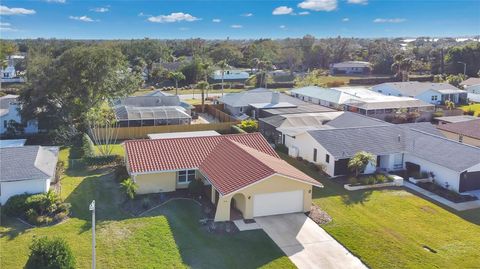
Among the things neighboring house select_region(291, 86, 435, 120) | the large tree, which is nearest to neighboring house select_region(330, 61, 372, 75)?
neighboring house select_region(291, 86, 435, 120)

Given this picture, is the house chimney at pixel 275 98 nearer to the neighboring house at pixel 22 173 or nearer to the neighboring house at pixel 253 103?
the neighboring house at pixel 253 103

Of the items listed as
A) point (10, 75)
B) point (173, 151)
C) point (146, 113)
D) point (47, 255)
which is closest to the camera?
point (47, 255)

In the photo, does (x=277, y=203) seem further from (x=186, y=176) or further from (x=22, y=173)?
(x=22, y=173)

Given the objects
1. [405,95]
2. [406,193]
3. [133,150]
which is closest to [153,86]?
[405,95]

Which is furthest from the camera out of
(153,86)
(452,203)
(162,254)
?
(153,86)

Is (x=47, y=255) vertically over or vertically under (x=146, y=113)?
under

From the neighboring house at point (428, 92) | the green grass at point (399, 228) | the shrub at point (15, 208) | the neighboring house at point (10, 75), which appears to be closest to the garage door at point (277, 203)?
the green grass at point (399, 228)

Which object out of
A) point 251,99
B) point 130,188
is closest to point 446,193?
point 130,188

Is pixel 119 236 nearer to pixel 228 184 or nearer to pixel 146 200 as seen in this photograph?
pixel 146 200
